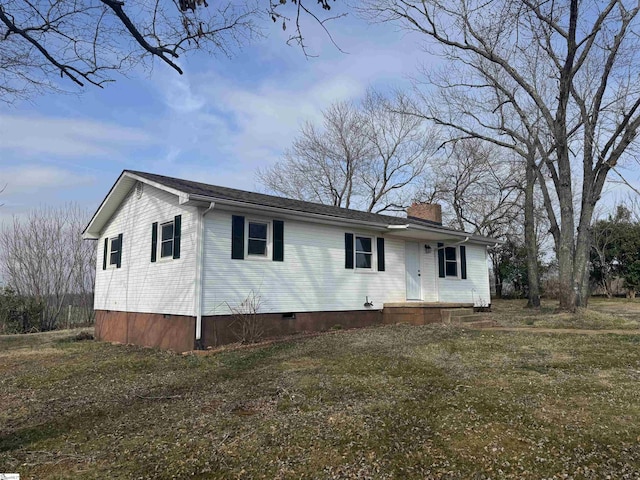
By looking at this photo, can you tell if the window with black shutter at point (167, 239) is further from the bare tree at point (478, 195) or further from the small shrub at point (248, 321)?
the bare tree at point (478, 195)

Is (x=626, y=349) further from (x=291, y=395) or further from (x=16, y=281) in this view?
(x=16, y=281)

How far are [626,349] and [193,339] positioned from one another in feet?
27.2

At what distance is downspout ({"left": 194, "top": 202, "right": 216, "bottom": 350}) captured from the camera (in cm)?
898

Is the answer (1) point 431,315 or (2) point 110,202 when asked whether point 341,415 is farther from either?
(2) point 110,202

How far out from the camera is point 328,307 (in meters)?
11.5

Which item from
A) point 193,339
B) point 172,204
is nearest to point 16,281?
point 172,204

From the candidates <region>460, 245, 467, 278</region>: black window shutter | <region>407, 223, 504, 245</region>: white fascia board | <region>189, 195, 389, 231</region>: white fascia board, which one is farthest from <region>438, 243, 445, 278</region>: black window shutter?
<region>189, 195, 389, 231</region>: white fascia board

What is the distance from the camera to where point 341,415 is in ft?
14.6

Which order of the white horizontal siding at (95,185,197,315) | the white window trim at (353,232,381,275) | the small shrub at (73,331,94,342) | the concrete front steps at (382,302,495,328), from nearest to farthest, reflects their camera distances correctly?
the white horizontal siding at (95,185,197,315)
the concrete front steps at (382,302,495,328)
the white window trim at (353,232,381,275)
the small shrub at (73,331,94,342)

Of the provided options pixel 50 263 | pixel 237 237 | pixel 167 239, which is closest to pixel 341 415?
pixel 237 237

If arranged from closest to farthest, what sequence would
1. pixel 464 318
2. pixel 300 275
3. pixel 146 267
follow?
pixel 300 275
pixel 146 267
pixel 464 318

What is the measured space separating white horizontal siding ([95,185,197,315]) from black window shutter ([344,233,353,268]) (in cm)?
451

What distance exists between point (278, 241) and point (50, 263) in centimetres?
1603

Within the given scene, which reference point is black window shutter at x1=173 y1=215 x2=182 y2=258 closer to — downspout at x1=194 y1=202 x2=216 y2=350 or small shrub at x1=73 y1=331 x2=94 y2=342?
downspout at x1=194 y1=202 x2=216 y2=350
